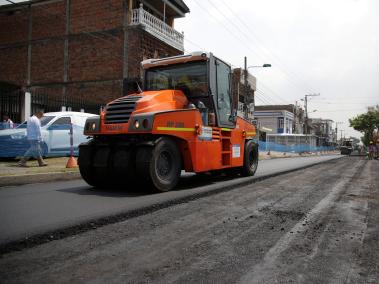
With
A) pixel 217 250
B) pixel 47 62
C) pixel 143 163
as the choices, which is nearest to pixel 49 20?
pixel 47 62

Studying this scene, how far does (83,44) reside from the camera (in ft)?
81.8

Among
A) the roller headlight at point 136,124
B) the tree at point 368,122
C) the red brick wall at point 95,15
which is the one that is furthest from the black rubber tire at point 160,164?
the tree at point 368,122

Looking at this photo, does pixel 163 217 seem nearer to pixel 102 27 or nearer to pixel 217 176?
pixel 217 176

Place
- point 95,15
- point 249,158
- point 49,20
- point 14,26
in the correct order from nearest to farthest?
point 249,158
point 95,15
point 49,20
point 14,26

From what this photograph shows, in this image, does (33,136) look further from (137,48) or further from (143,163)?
(137,48)

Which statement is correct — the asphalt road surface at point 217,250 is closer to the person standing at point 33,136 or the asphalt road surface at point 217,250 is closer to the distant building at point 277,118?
the person standing at point 33,136

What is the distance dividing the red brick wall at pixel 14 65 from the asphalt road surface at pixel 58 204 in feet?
71.8

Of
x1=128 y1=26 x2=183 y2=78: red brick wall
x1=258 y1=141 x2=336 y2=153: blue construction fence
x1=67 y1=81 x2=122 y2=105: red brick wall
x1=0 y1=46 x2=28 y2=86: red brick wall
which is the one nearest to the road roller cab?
x1=128 y1=26 x2=183 y2=78: red brick wall

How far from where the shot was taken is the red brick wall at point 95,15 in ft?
77.6

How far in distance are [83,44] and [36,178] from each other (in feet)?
59.0

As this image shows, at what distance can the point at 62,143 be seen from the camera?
46.3ft

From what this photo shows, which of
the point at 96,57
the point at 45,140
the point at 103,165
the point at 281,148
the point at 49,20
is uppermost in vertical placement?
the point at 49,20

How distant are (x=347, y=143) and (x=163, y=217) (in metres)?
61.5

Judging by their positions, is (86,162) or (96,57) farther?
(96,57)
